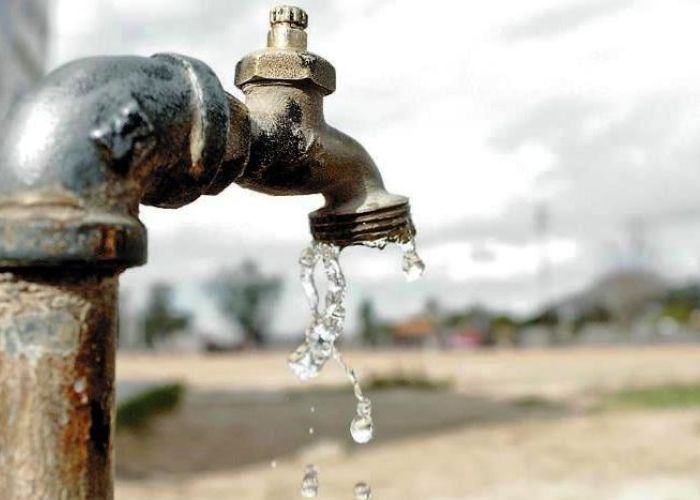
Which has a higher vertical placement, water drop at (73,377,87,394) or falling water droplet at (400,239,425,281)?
falling water droplet at (400,239,425,281)

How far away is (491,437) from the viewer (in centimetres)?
916

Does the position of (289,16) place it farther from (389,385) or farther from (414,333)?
(414,333)

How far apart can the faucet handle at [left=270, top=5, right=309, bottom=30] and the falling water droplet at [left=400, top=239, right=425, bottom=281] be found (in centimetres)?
34

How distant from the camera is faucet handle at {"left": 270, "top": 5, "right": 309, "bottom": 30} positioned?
52.3 inches

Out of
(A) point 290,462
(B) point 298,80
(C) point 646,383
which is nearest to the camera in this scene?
(B) point 298,80

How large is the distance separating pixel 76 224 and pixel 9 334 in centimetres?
12

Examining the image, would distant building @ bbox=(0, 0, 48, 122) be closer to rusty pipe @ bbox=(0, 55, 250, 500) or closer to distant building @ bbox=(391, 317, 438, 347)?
rusty pipe @ bbox=(0, 55, 250, 500)

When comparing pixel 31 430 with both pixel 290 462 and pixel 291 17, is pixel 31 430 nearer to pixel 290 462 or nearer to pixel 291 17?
pixel 291 17

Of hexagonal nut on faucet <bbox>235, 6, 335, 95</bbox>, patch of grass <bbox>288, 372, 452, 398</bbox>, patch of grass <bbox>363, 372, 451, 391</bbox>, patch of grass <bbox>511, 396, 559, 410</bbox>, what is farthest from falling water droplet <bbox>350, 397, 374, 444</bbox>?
patch of grass <bbox>363, 372, 451, 391</bbox>

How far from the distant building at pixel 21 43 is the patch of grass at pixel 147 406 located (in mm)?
3530

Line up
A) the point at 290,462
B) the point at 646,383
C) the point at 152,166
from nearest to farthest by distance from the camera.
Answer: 1. the point at 152,166
2. the point at 290,462
3. the point at 646,383

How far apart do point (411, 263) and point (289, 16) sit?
40cm

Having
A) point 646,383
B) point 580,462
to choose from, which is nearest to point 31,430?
point 580,462

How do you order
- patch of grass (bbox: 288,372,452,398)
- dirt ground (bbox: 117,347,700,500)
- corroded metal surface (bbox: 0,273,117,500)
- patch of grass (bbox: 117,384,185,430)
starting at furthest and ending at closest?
patch of grass (bbox: 288,372,452,398), patch of grass (bbox: 117,384,185,430), dirt ground (bbox: 117,347,700,500), corroded metal surface (bbox: 0,273,117,500)
